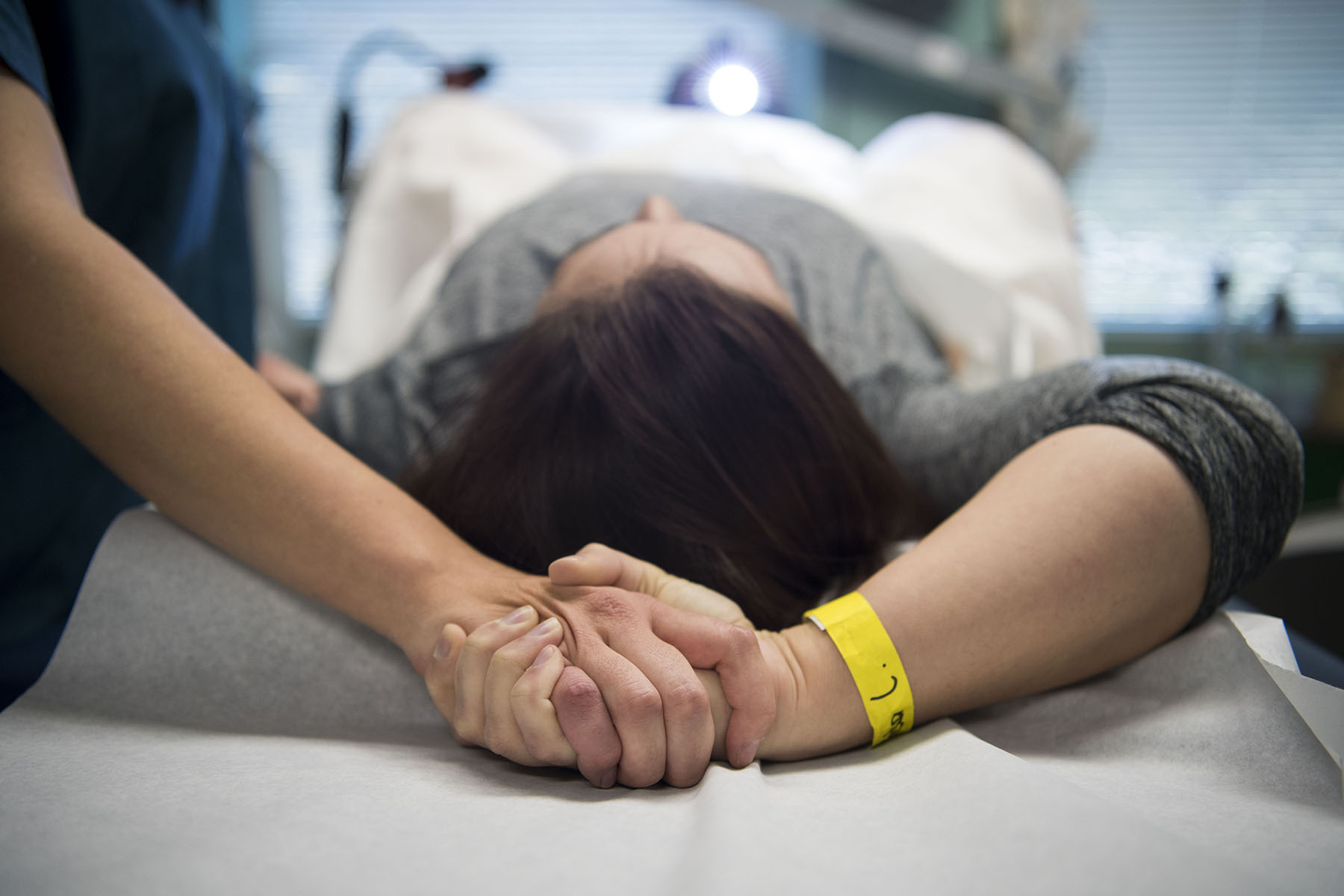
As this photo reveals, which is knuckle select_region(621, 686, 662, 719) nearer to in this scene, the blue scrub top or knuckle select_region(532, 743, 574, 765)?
knuckle select_region(532, 743, 574, 765)

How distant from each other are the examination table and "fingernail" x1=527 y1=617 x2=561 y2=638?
0.27 ft

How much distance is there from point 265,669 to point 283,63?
2.40 metres

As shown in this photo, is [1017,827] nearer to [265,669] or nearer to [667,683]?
[667,683]

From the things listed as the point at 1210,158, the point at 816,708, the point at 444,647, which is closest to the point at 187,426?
the point at 444,647

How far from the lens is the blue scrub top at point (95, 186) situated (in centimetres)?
66

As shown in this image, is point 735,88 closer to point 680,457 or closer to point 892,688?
point 680,457

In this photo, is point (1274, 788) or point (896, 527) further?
point (896, 527)

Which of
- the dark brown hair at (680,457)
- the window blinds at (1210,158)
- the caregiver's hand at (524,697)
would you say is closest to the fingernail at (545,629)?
the caregiver's hand at (524,697)

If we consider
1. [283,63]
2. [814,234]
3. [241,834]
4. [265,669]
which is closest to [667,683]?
[241,834]

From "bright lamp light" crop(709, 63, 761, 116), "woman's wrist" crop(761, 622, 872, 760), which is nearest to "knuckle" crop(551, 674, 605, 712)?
"woman's wrist" crop(761, 622, 872, 760)

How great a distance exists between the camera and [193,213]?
0.91 m

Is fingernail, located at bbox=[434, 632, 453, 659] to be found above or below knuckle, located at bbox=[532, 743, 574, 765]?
above

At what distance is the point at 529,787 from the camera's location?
0.45 meters

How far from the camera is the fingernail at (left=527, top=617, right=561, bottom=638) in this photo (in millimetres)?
448
